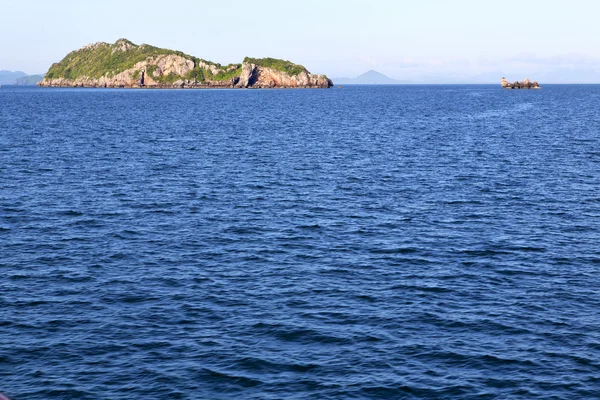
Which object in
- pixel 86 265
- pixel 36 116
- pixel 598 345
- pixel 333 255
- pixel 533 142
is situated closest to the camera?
pixel 598 345

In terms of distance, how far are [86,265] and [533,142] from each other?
292 ft

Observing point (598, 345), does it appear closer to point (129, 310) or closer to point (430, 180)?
point (129, 310)

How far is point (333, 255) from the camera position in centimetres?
4697

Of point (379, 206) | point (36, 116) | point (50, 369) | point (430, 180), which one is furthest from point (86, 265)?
point (36, 116)

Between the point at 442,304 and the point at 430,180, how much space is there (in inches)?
1554

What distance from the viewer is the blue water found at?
2934 cm

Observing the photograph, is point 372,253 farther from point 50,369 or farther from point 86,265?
point 50,369

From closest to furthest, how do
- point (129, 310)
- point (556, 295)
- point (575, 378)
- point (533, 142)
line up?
point (575, 378) → point (129, 310) → point (556, 295) → point (533, 142)

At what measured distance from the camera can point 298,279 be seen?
42.0 m

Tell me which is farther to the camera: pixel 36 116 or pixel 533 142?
pixel 36 116

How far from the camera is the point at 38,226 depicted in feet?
174

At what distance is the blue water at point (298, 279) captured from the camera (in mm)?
29344

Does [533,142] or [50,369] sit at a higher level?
[533,142]

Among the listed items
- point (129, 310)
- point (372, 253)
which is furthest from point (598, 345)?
point (129, 310)
